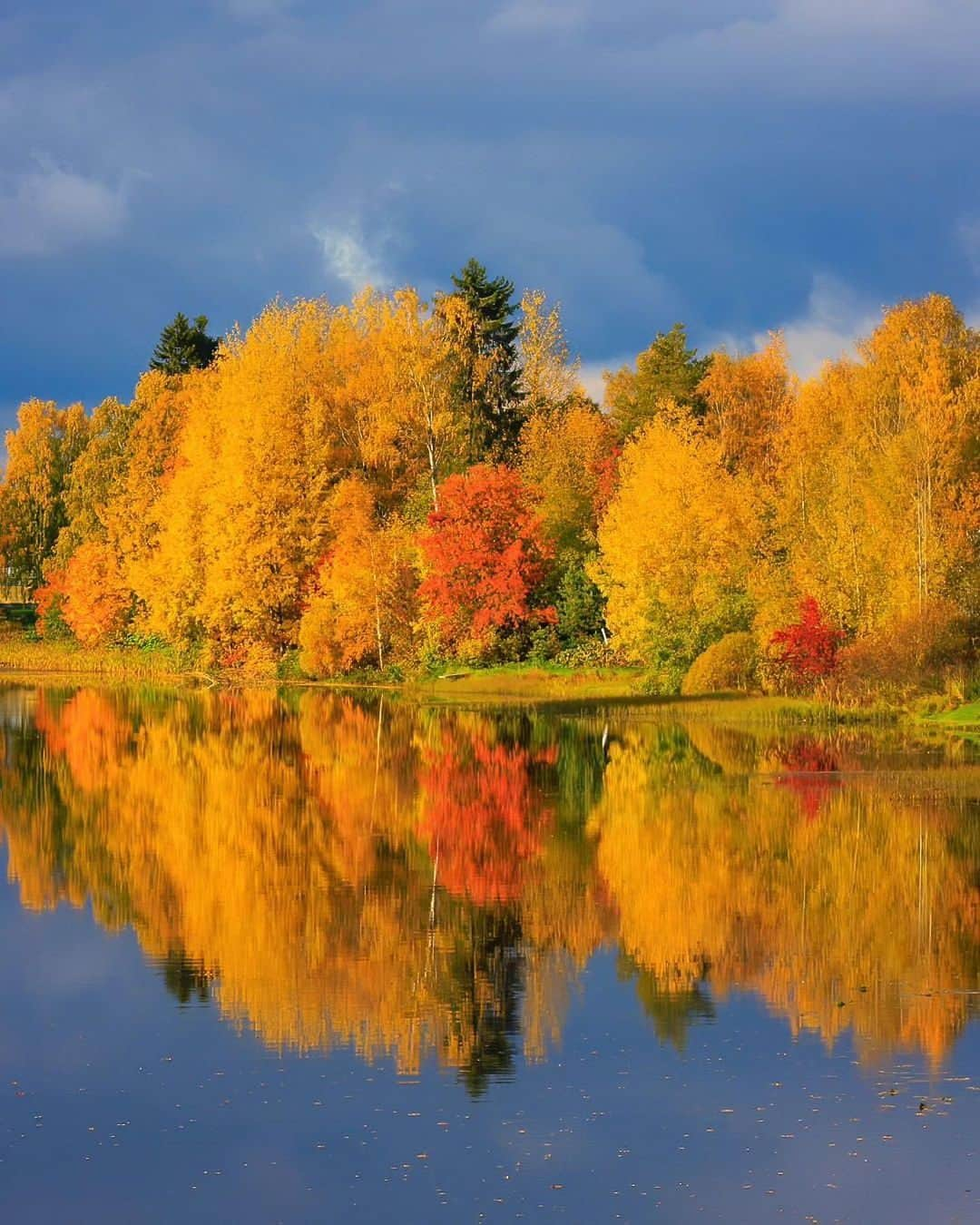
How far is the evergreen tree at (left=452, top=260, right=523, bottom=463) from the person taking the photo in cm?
7500

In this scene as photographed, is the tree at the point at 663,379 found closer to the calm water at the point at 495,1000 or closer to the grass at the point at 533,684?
the grass at the point at 533,684

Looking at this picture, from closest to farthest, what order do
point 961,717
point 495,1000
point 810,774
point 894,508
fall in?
point 495,1000 → point 810,774 → point 961,717 → point 894,508

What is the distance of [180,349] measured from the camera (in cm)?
9938

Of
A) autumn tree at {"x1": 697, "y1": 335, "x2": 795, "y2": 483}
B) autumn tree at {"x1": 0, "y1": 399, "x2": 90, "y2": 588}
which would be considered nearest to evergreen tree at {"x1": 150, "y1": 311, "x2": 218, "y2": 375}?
autumn tree at {"x1": 0, "y1": 399, "x2": 90, "y2": 588}

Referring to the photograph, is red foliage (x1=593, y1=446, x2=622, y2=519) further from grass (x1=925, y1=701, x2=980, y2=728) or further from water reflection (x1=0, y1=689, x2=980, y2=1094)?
water reflection (x1=0, y1=689, x2=980, y2=1094)

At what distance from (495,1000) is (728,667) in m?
34.1

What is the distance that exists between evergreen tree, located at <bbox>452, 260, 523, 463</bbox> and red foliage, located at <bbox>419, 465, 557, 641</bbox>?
552 inches

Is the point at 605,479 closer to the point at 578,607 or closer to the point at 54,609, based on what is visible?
the point at 578,607

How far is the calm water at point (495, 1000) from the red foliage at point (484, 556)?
27418 mm

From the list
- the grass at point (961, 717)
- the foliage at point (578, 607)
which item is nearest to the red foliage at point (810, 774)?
the grass at point (961, 717)

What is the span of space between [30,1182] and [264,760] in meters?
25.5

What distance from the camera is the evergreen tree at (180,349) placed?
99312 millimetres

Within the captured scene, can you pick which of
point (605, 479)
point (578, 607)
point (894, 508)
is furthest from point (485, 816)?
point (605, 479)

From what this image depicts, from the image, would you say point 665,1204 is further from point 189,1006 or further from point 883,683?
point 883,683
